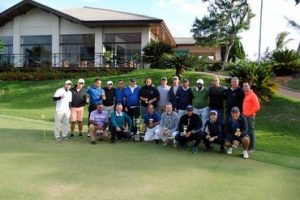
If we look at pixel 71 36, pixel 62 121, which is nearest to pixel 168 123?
pixel 62 121

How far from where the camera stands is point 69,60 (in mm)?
30297

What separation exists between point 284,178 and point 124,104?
531cm

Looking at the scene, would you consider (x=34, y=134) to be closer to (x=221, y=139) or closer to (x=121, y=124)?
(x=121, y=124)

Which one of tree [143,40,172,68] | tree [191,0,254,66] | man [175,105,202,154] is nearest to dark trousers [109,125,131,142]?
man [175,105,202,154]

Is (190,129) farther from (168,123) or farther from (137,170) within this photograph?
(137,170)

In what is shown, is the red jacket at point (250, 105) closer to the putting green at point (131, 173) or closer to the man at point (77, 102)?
the putting green at point (131, 173)

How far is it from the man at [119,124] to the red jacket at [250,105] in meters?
3.03

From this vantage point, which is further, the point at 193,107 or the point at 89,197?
the point at 193,107

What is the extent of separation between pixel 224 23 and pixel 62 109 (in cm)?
3031

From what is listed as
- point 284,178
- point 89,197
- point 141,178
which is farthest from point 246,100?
point 89,197

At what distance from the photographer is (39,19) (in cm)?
3138

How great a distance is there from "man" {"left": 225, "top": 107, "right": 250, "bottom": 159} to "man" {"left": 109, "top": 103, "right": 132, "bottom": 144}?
8.93 ft

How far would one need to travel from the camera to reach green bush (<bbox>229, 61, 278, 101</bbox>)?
16.1 m

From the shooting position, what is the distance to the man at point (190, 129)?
33.3ft
